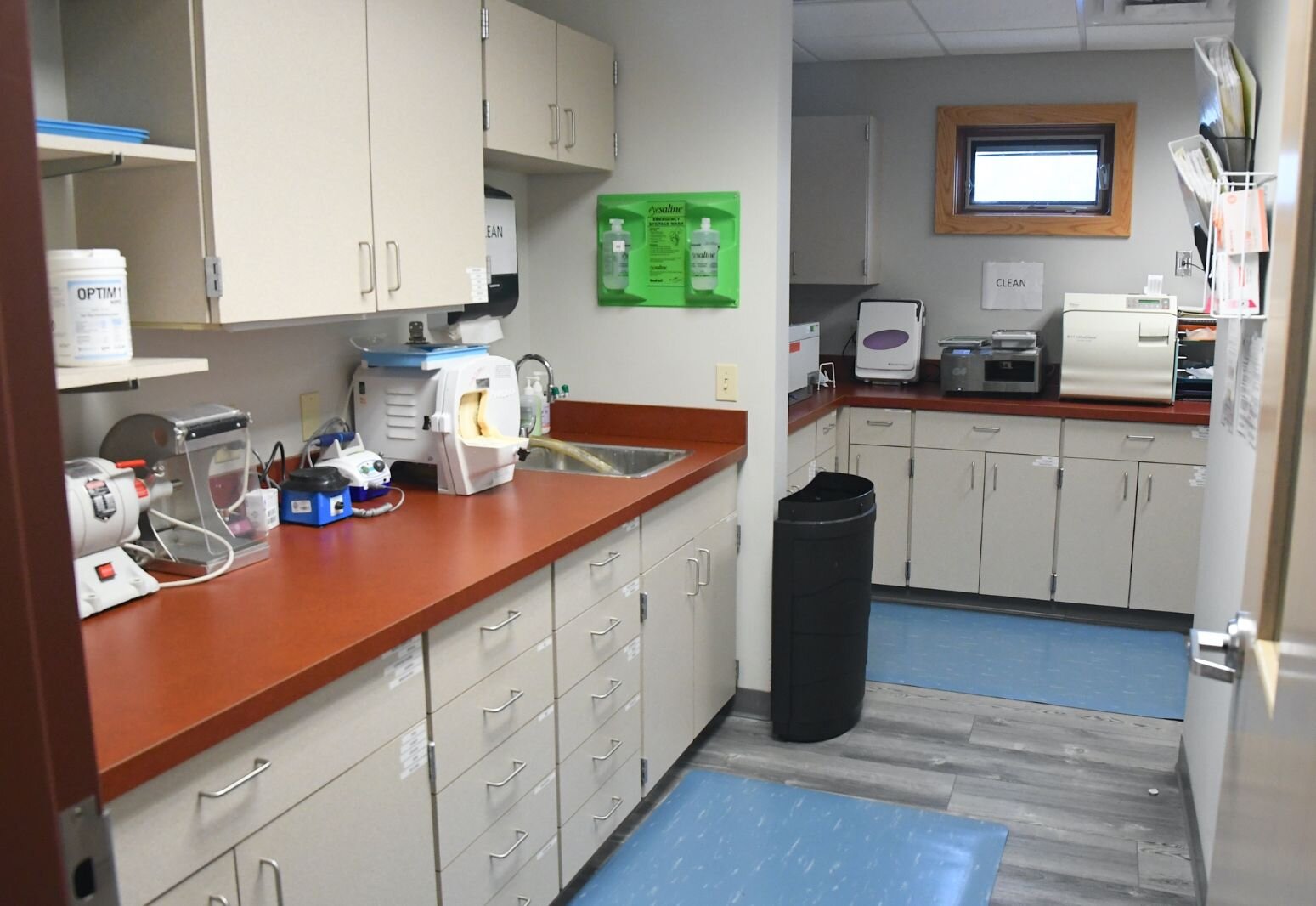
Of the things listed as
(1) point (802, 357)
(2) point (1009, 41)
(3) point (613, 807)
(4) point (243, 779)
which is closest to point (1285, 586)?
(4) point (243, 779)

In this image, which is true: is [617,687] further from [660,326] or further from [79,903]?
[79,903]

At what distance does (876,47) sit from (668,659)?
9.97 feet

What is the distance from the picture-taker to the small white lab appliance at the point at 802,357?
13.7ft

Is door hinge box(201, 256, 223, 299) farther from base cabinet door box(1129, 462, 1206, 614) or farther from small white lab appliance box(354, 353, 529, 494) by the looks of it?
base cabinet door box(1129, 462, 1206, 614)

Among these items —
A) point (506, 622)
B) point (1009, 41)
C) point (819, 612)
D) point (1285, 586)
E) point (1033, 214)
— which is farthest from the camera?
point (1033, 214)

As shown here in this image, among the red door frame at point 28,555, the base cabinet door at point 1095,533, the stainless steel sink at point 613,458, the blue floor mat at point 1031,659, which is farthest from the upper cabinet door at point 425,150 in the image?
the base cabinet door at point 1095,533

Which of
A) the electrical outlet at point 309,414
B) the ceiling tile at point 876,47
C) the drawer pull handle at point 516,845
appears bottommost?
the drawer pull handle at point 516,845

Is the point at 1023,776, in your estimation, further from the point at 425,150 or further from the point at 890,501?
the point at 425,150

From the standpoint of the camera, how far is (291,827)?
1534 mm

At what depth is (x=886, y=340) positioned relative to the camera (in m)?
4.88

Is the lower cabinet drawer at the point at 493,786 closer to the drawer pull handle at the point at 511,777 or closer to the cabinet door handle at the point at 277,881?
the drawer pull handle at the point at 511,777

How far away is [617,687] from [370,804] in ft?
3.20

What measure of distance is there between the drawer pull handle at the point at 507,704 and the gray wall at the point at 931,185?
339 cm

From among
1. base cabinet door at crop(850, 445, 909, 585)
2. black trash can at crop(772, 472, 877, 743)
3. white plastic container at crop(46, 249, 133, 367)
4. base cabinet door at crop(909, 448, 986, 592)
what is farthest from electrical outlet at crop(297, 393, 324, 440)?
base cabinet door at crop(909, 448, 986, 592)
